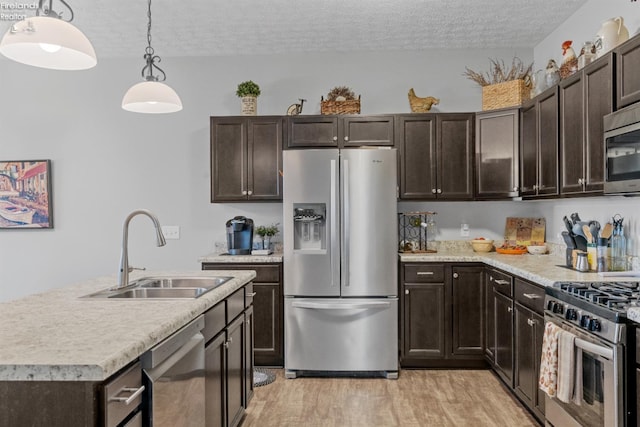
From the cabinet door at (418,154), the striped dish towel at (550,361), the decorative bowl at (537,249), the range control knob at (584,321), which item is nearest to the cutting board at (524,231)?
the decorative bowl at (537,249)

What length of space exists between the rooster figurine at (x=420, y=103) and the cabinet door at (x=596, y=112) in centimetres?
148

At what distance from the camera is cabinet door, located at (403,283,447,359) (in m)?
3.66

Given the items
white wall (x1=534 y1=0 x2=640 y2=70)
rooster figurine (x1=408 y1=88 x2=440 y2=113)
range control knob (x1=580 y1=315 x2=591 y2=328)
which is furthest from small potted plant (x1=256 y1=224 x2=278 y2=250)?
white wall (x1=534 y1=0 x2=640 y2=70)

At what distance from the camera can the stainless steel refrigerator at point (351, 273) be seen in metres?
3.57

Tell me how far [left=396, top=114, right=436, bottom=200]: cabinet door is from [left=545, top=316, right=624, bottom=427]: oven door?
1.87 m

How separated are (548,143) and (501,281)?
1.05m

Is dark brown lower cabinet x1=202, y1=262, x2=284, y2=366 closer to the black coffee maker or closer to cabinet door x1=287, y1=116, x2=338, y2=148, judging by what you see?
the black coffee maker

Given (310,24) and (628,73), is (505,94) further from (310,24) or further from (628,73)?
(310,24)

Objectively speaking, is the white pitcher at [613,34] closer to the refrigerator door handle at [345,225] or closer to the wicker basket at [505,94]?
the wicker basket at [505,94]

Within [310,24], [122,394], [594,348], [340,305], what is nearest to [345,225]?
[340,305]

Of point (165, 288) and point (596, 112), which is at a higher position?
point (596, 112)

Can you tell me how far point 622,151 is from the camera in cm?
230

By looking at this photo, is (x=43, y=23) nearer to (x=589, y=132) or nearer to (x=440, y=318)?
(x=589, y=132)

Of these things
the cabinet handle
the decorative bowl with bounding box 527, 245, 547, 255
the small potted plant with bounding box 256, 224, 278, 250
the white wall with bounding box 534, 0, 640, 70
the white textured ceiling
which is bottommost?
the cabinet handle
